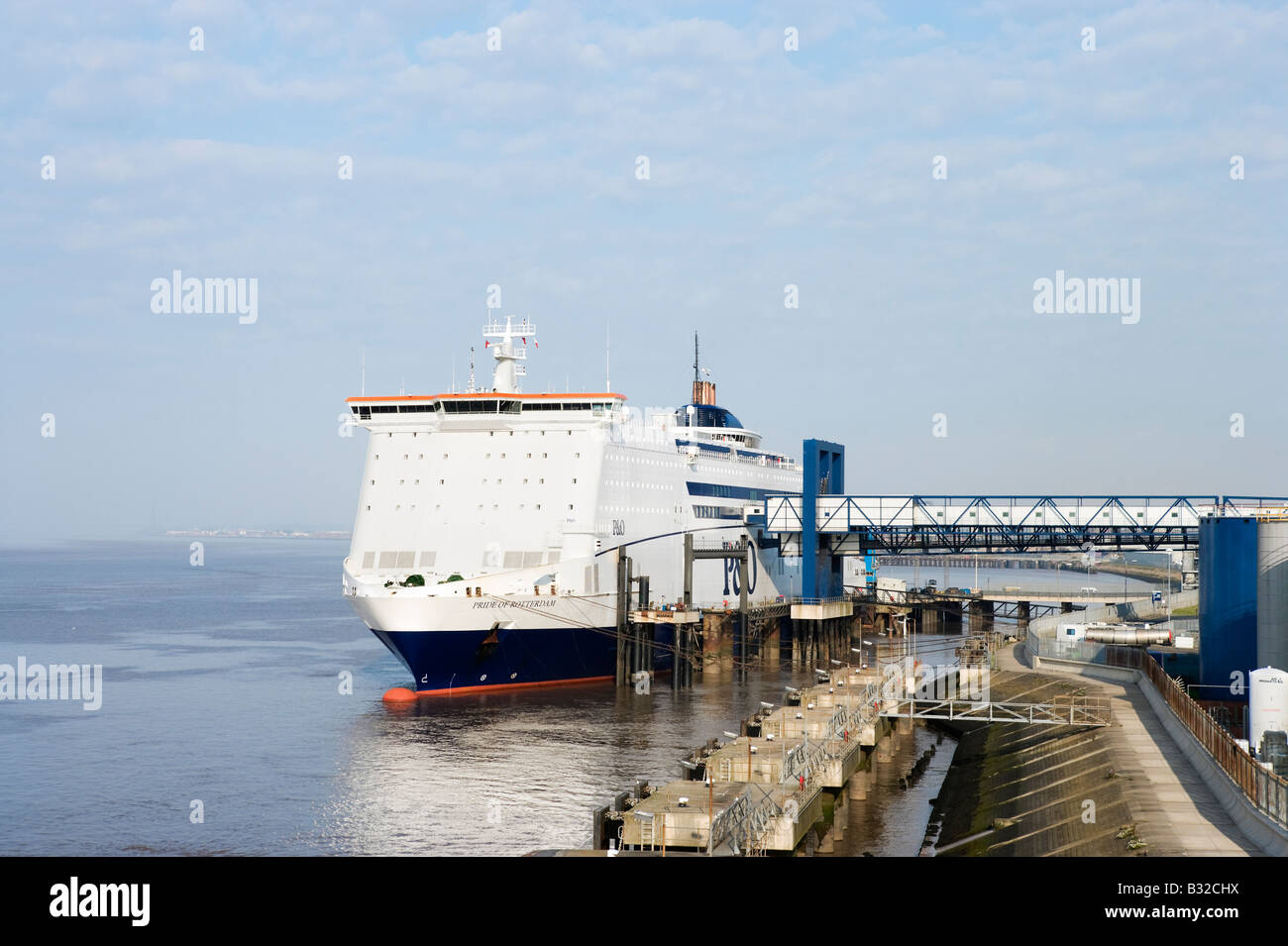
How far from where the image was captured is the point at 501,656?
45.0 m

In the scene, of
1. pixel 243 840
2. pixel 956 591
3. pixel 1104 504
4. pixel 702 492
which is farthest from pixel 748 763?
pixel 956 591

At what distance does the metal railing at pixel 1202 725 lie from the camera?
61.9ft

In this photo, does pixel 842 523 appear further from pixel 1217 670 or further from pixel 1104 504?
pixel 1217 670

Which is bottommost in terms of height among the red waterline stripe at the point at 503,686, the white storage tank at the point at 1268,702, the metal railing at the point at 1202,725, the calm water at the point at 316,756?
the calm water at the point at 316,756

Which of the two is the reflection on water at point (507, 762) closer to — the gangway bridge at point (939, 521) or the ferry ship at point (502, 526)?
the ferry ship at point (502, 526)

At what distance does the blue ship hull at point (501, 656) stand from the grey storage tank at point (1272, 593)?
24243mm

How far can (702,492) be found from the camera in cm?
5834

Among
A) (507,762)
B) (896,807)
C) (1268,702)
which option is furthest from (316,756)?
(1268,702)

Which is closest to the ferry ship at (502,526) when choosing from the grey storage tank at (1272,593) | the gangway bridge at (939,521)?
the gangway bridge at (939,521)

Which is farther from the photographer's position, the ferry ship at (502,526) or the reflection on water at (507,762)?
the ferry ship at (502,526)

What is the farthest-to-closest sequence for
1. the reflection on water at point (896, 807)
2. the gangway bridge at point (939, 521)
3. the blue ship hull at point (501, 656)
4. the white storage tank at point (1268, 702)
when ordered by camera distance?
the gangway bridge at point (939, 521)
the blue ship hull at point (501, 656)
the reflection on water at point (896, 807)
the white storage tank at point (1268, 702)

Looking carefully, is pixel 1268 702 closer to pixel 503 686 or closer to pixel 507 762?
pixel 507 762

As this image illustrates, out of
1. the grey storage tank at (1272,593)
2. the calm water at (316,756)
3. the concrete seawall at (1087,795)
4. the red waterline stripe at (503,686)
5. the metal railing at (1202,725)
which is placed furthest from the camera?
the red waterline stripe at (503,686)
